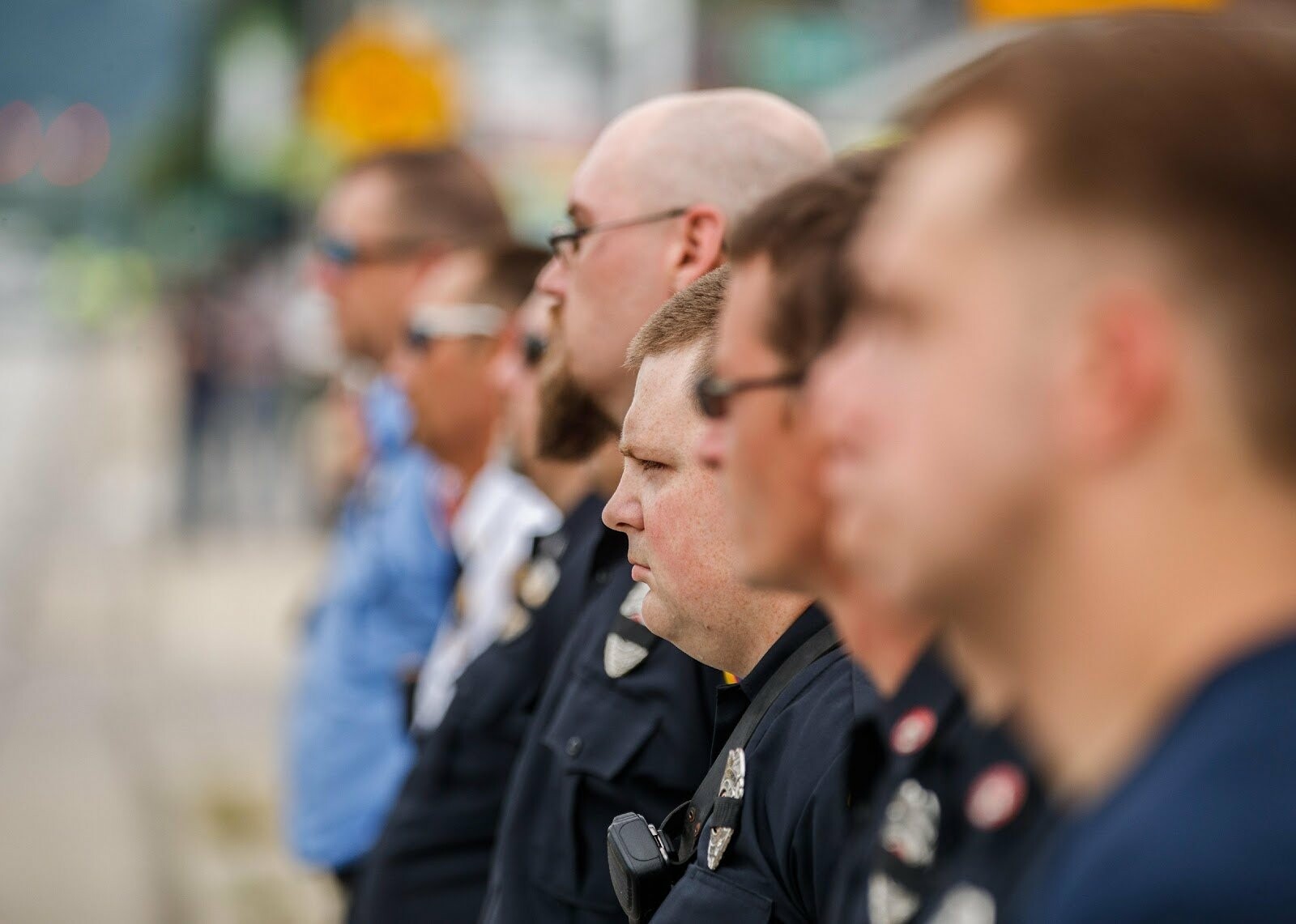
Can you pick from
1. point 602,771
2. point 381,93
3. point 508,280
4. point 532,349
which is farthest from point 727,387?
point 381,93

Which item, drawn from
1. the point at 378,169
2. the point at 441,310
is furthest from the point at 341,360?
the point at 441,310

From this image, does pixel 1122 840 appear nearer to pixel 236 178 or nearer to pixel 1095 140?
pixel 1095 140

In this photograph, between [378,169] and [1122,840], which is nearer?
[1122,840]

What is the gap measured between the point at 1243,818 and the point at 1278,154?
0.39 m

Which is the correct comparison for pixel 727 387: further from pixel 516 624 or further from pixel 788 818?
pixel 516 624

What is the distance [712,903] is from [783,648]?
37cm

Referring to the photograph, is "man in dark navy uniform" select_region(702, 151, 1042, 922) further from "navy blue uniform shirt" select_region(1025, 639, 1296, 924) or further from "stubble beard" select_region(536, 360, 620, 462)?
"stubble beard" select_region(536, 360, 620, 462)

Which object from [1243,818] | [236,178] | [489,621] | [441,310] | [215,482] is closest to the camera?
[1243,818]

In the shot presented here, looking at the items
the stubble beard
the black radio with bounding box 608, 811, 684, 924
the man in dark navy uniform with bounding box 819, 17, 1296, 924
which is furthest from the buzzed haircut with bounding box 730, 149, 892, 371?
the stubble beard

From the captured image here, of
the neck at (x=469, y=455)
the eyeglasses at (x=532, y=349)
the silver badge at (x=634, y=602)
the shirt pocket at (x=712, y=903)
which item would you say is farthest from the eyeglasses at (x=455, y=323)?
the shirt pocket at (x=712, y=903)

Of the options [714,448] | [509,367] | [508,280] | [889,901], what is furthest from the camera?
[508,280]

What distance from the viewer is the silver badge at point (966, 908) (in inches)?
47.7

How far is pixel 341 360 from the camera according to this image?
7062 mm

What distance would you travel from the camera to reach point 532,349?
3855 millimetres
